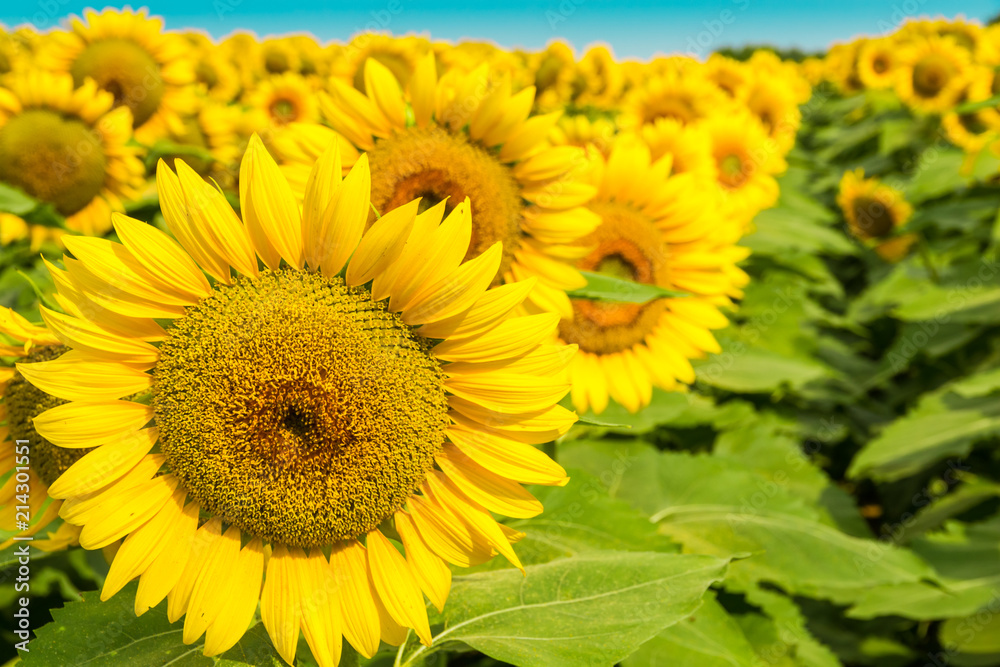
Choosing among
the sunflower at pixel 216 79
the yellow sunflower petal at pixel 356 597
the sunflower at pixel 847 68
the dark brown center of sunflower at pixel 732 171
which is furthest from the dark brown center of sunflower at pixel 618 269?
the sunflower at pixel 847 68

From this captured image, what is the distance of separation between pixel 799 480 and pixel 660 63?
9271mm

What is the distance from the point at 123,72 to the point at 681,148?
10.8 ft

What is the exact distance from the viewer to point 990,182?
19.1ft

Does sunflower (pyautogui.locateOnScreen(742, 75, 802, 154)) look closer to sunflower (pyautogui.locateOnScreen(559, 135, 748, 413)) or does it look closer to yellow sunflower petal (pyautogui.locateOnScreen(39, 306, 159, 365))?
sunflower (pyautogui.locateOnScreen(559, 135, 748, 413))

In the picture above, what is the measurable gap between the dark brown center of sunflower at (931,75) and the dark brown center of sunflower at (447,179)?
9343mm

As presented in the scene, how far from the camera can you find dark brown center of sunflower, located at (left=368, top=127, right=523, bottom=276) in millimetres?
1766

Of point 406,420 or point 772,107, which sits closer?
point 406,420

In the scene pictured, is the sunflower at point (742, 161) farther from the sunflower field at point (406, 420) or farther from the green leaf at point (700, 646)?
the green leaf at point (700, 646)

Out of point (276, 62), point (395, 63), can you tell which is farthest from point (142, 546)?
point (276, 62)

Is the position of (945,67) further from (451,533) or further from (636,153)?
(451,533)

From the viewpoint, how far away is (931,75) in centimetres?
900

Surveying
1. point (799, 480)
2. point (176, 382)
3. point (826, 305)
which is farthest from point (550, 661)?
point (826, 305)

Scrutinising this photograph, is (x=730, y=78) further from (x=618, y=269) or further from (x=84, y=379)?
(x=84, y=379)

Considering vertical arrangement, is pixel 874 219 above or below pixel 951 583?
above
